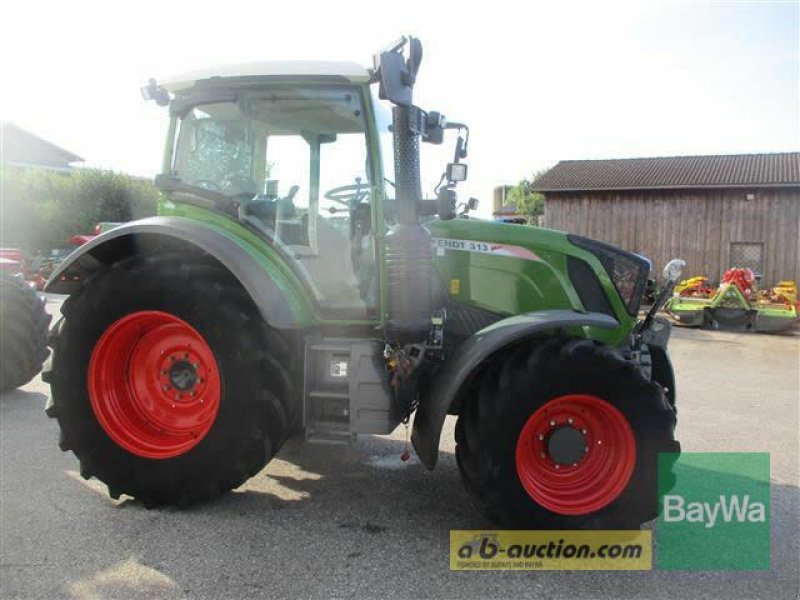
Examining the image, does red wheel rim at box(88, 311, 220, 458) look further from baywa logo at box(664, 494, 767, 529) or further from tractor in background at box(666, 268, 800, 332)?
tractor in background at box(666, 268, 800, 332)

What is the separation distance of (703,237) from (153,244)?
17515 mm

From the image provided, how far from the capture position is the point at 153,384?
364 cm

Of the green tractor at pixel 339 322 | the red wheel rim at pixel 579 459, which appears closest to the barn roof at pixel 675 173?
the green tractor at pixel 339 322

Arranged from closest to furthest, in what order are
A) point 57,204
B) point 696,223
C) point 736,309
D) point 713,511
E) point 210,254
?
point 210,254 → point 713,511 → point 736,309 → point 696,223 → point 57,204

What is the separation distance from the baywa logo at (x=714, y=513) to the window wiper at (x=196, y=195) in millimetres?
2638

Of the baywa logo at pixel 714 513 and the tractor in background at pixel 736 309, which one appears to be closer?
the baywa logo at pixel 714 513

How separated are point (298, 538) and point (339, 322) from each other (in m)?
1.13

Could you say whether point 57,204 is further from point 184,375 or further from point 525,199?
point 525,199

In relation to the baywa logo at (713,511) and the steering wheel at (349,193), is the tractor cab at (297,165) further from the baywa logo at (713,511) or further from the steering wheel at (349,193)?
the baywa logo at (713,511)

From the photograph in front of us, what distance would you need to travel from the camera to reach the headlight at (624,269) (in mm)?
3723

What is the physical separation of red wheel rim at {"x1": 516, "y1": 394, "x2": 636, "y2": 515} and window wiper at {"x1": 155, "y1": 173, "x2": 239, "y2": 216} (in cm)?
204

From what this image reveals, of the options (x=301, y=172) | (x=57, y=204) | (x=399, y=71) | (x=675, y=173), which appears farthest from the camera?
(x=57, y=204)

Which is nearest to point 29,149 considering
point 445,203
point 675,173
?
point 675,173

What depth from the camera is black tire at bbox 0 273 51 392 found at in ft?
18.6
